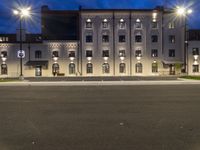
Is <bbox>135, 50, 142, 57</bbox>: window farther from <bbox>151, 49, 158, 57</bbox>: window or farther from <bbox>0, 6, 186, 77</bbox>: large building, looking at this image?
<bbox>151, 49, 158, 57</bbox>: window

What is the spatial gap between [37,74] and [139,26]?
22375mm

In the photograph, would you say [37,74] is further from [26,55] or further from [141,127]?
[141,127]

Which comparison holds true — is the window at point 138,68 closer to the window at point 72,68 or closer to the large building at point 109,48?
the large building at point 109,48

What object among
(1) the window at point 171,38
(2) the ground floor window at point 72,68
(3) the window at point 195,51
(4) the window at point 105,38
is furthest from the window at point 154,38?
(2) the ground floor window at point 72,68

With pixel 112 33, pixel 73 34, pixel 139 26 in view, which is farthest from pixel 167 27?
pixel 73 34

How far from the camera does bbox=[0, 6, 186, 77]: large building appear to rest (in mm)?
73562

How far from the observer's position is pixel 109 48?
74.9 meters

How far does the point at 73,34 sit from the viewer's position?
262ft

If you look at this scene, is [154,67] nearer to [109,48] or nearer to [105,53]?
[109,48]

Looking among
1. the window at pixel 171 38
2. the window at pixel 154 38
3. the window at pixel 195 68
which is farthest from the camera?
the window at pixel 171 38

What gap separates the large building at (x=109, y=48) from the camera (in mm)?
73562

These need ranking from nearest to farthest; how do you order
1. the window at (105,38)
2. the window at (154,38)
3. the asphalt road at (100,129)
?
the asphalt road at (100,129) → the window at (105,38) → the window at (154,38)

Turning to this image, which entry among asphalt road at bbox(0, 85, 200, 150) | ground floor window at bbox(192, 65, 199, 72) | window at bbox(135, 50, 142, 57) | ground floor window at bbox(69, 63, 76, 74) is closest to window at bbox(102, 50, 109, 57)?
window at bbox(135, 50, 142, 57)

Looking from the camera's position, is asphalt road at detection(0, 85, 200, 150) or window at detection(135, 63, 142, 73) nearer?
asphalt road at detection(0, 85, 200, 150)
